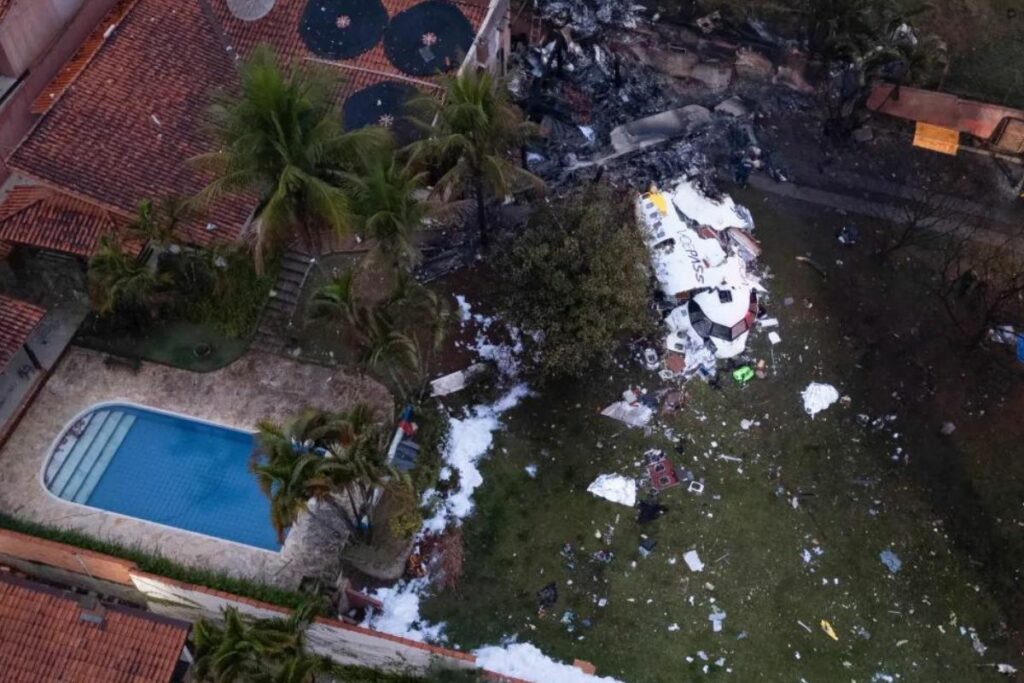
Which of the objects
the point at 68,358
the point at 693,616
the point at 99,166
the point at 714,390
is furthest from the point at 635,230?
the point at 68,358

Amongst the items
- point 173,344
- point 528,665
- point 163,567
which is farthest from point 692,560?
point 173,344

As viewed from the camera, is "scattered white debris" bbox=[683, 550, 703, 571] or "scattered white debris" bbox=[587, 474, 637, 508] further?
"scattered white debris" bbox=[587, 474, 637, 508]


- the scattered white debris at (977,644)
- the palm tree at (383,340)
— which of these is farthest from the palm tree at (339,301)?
the scattered white debris at (977,644)

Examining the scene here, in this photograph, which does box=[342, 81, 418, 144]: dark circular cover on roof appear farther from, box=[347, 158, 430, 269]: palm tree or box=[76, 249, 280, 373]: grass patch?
box=[76, 249, 280, 373]: grass patch

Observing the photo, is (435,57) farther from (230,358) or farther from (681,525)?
(681,525)

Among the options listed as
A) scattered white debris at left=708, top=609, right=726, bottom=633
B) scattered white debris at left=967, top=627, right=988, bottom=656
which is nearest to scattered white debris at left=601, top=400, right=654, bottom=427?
scattered white debris at left=708, top=609, right=726, bottom=633
